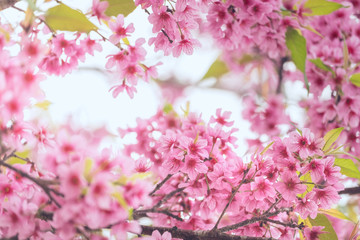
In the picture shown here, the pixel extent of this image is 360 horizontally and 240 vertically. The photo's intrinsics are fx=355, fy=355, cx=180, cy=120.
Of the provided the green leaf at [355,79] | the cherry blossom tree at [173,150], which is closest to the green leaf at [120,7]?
the cherry blossom tree at [173,150]

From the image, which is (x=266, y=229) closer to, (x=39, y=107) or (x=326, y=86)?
(x=326, y=86)

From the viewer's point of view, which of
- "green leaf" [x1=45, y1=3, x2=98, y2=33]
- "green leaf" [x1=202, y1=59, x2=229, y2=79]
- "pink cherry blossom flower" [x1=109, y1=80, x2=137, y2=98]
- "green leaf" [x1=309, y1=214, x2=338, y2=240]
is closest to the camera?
"green leaf" [x1=45, y1=3, x2=98, y2=33]

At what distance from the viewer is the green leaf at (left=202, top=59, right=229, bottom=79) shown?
8.73 ft

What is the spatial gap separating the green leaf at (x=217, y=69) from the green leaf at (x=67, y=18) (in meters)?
1.49

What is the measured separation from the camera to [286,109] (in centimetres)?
243

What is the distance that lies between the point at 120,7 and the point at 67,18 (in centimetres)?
25

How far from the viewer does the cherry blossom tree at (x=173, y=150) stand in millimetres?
833

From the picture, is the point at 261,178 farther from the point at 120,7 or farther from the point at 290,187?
the point at 120,7

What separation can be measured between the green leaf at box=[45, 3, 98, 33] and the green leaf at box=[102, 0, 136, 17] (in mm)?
153

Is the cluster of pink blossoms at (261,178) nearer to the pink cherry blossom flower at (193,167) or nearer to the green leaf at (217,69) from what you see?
the pink cherry blossom flower at (193,167)

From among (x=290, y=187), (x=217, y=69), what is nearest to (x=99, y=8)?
(x=290, y=187)

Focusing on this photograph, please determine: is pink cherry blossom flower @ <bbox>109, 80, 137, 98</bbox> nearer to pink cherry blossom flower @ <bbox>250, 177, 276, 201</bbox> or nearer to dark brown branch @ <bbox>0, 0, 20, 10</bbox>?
dark brown branch @ <bbox>0, 0, 20, 10</bbox>

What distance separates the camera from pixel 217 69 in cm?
272

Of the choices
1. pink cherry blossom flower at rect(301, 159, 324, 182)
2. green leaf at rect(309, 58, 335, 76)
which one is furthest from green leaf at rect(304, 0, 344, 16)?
pink cherry blossom flower at rect(301, 159, 324, 182)
